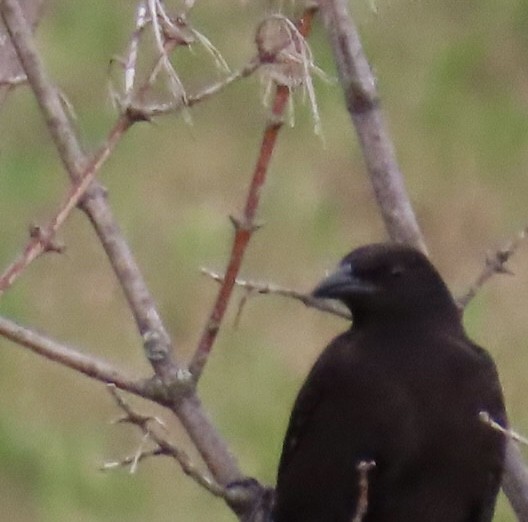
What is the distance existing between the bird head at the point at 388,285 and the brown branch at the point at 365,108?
215mm

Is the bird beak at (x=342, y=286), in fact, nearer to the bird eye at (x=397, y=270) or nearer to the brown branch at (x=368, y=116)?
the bird eye at (x=397, y=270)

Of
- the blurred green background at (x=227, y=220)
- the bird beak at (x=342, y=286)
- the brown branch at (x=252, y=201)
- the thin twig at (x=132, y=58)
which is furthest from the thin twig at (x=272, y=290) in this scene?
the blurred green background at (x=227, y=220)

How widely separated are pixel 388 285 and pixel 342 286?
112mm

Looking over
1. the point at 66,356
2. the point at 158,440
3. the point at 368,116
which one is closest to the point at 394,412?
the point at 368,116

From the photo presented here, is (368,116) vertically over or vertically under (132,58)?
over

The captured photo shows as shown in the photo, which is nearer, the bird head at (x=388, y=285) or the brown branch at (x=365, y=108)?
the brown branch at (x=365, y=108)

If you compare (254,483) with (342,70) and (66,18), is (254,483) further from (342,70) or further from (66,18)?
(66,18)

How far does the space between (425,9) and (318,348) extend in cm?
198

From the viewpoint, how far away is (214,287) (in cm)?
604

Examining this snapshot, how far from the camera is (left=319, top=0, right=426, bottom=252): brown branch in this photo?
2.80m

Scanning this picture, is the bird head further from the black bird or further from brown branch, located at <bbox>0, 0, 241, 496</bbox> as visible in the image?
brown branch, located at <bbox>0, 0, 241, 496</bbox>

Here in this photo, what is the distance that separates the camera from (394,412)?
2.99 meters

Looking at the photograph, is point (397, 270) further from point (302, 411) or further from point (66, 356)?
point (66, 356)

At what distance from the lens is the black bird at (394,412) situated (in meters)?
2.99
